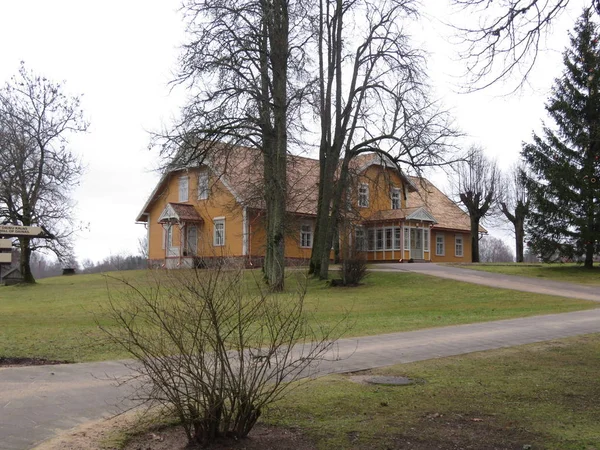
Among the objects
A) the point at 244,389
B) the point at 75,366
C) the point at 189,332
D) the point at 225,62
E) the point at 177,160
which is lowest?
the point at 75,366

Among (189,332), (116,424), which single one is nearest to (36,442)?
(116,424)

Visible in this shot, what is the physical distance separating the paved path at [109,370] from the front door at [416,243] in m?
27.9

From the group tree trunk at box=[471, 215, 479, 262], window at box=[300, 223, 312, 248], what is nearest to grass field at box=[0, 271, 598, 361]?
window at box=[300, 223, 312, 248]

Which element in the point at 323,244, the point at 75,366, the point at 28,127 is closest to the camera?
the point at 75,366

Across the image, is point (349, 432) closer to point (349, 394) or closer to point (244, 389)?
point (244, 389)

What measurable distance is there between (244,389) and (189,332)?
648 mm

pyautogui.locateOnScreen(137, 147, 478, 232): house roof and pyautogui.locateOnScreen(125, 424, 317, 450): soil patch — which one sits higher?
pyautogui.locateOnScreen(137, 147, 478, 232): house roof

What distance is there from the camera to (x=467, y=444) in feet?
17.4

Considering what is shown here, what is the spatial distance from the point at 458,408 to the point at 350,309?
1218 centimetres

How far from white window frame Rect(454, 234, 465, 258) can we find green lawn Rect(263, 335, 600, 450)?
1620 inches

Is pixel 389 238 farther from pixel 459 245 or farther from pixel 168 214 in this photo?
pixel 168 214

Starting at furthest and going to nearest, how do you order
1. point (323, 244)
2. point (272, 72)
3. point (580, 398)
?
point (323, 244)
point (272, 72)
point (580, 398)

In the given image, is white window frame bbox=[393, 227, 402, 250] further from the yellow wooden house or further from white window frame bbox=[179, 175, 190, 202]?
white window frame bbox=[179, 175, 190, 202]

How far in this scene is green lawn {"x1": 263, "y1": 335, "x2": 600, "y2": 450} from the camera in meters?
5.41
